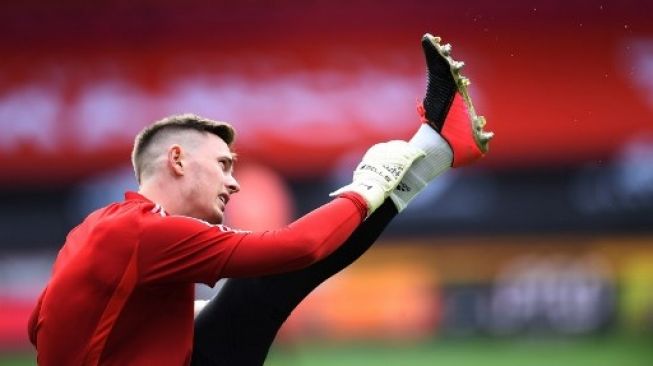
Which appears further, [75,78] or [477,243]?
[75,78]

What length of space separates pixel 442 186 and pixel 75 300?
5584 millimetres

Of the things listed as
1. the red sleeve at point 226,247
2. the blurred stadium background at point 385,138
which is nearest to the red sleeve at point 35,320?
the red sleeve at point 226,247

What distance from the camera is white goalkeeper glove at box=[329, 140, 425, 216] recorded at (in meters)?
2.97

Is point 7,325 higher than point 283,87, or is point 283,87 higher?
point 283,87

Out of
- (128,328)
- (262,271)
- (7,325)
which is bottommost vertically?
(7,325)

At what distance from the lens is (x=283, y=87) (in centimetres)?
881

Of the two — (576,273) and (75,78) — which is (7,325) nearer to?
(75,78)

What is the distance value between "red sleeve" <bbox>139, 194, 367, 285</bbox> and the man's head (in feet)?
0.76

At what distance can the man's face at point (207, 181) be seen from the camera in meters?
3.11

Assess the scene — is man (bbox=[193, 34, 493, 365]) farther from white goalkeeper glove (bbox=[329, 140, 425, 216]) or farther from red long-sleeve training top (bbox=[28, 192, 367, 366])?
red long-sleeve training top (bbox=[28, 192, 367, 366])

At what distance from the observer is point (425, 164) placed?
327 cm

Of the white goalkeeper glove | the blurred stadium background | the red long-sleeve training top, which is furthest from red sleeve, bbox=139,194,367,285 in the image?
the blurred stadium background

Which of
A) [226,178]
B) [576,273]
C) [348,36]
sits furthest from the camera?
[348,36]

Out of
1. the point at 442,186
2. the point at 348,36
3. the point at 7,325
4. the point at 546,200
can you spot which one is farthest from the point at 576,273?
the point at 7,325
